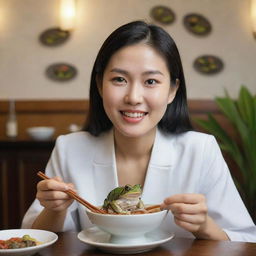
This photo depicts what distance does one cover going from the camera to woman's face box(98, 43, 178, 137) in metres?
1.67

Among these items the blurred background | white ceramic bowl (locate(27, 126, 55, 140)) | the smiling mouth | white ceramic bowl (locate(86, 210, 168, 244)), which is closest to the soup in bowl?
white ceramic bowl (locate(86, 210, 168, 244))

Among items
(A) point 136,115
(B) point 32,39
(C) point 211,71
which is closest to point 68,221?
(A) point 136,115

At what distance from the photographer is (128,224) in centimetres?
130

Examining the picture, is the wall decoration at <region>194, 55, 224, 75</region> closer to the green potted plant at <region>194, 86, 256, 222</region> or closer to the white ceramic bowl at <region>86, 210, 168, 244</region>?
the green potted plant at <region>194, 86, 256, 222</region>

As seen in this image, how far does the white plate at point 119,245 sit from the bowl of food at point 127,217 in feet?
0.09

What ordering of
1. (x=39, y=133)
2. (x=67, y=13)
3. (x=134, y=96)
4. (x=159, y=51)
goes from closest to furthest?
1. (x=134, y=96)
2. (x=159, y=51)
3. (x=39, y=133)
4. (x=67, y=13)

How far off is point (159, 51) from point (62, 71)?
2911 mm

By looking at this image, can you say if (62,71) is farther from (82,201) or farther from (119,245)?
(119,245)

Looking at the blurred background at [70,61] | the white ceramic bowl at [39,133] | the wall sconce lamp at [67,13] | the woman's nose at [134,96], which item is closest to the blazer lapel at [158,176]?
the woman's nose at [134,96]

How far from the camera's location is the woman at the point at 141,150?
5.51 ft

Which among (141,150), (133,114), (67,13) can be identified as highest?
(67,13)

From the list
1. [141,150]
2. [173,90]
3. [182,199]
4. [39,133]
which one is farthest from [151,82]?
[39,133]

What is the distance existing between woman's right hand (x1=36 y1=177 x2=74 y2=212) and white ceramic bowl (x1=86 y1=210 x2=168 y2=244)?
0.52ft

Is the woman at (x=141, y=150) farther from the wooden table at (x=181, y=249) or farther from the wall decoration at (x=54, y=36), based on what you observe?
the wall decoration at (x=54, y=36)
